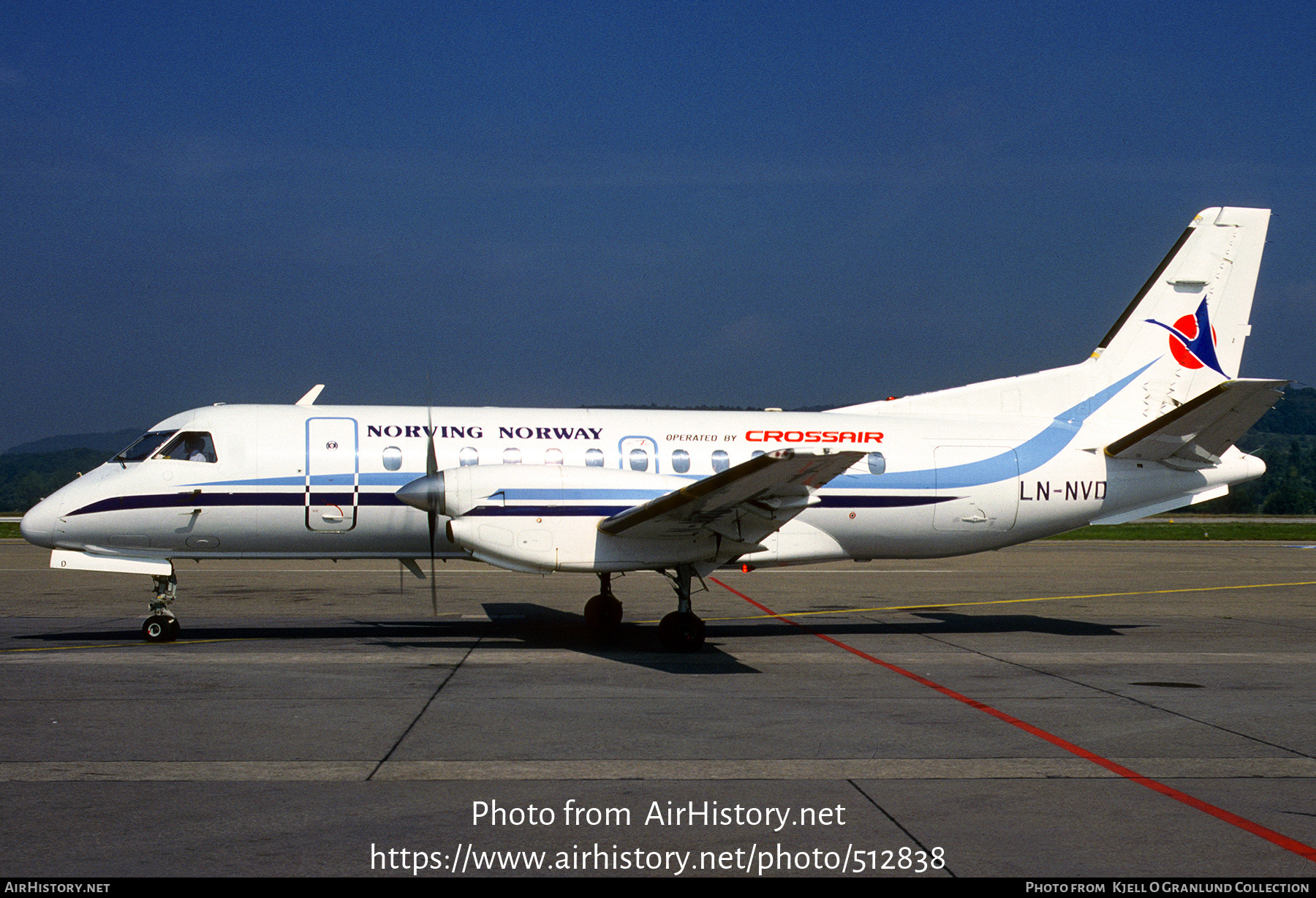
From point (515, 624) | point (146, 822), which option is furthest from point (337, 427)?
point (146, 822)

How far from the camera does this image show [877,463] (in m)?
17.0

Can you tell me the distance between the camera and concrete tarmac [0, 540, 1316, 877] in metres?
6.35

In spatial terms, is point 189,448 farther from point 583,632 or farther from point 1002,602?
point 1002,602

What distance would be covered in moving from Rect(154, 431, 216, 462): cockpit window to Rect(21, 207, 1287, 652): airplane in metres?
0.03

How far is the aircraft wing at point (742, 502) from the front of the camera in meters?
12.9

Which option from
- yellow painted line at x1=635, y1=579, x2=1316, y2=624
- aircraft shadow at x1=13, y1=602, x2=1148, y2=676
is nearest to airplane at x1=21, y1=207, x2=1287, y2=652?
aircraft shadow at x1=13, y1=602, x2=1148, y2=676

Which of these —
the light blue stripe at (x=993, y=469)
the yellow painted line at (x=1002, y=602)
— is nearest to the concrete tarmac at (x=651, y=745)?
the yellow painted line at (x=1002, y=602)

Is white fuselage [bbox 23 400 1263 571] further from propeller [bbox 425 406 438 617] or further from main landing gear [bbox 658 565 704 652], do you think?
main landing gear [bbox 658 565 704 652]

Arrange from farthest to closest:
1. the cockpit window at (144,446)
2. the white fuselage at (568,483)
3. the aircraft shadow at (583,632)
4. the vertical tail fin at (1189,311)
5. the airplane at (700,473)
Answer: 1. the vertical tail fin at (1189,311)
2. the cockpit window at (144,446)
3. the white fuselage at (568,483)
4. the aircraft shadow at (583,632)
5. the airplane at (700,473)

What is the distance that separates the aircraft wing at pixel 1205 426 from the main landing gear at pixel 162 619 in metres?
14.7

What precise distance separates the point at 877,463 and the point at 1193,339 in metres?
6.53

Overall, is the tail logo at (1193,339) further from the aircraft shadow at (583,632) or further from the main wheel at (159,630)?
the main wheel at (159,630)
